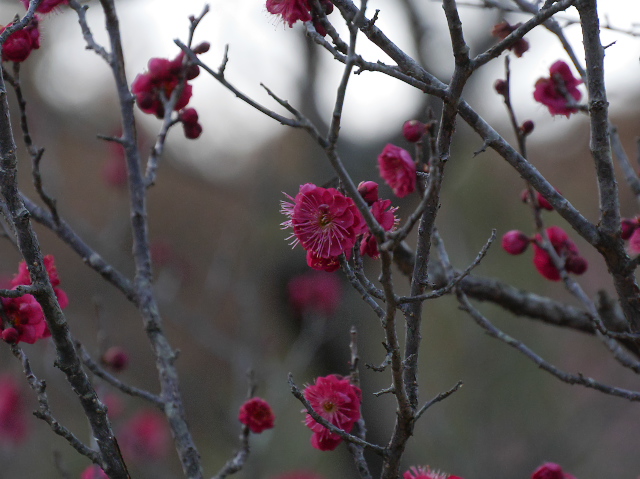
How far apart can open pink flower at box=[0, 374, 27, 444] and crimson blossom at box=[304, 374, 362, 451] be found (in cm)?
331

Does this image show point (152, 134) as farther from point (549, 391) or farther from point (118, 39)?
point (549, 391)

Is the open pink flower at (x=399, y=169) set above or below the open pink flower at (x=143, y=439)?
below

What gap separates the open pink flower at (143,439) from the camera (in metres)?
3.99

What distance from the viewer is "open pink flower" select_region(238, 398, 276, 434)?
1329 millimetres

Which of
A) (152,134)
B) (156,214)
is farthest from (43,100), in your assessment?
(156,214)

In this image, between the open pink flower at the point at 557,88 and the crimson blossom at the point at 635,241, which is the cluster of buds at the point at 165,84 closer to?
the open pink flower at the point at 557,88

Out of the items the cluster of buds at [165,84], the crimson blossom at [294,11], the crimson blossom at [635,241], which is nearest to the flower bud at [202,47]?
the cluster of buds at [165,84]

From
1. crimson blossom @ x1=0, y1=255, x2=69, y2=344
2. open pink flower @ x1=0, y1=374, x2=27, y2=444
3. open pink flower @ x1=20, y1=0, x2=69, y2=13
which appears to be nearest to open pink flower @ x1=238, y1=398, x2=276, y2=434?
crimson blossom @ x1=0, y1=255, x2=69, y2=344

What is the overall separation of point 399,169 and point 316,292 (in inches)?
124

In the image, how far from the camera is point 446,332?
7766mm

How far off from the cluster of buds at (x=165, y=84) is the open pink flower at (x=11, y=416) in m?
3.04

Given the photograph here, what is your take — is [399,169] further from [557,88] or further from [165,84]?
[165,84]

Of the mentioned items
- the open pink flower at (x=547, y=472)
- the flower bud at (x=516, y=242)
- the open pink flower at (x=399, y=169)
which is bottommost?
the open pink flower at (x=547, y=472)

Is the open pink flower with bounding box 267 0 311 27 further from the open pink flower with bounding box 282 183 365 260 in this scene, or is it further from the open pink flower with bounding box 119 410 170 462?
the open pink flower with bounding box 119 410 170 462
